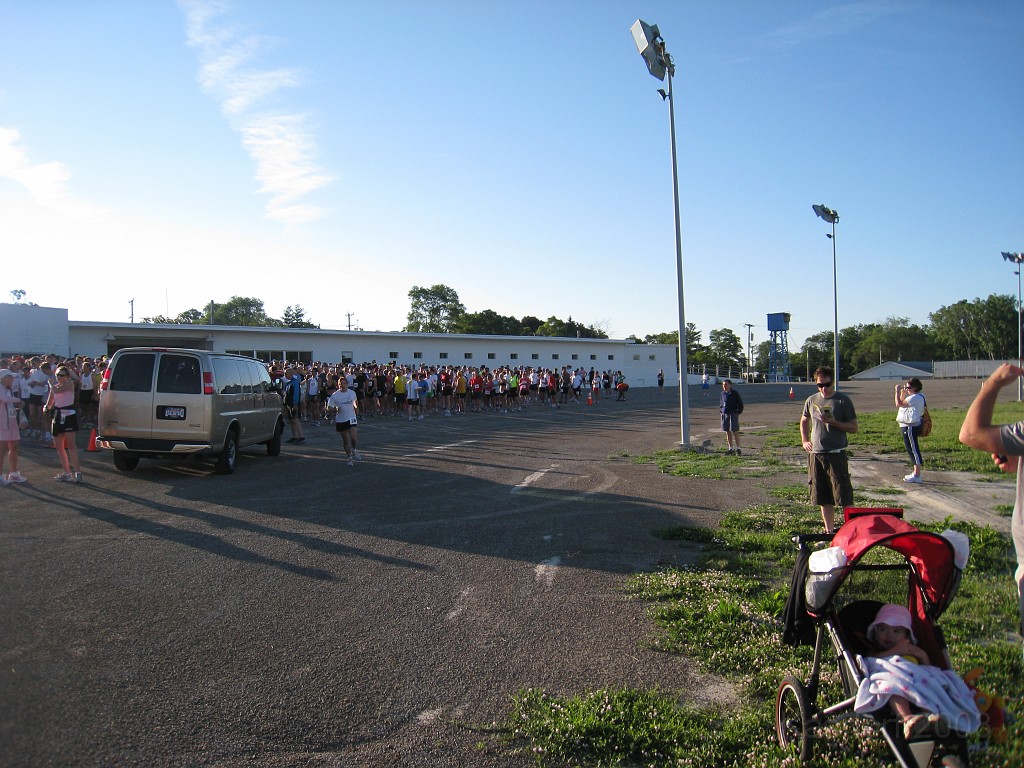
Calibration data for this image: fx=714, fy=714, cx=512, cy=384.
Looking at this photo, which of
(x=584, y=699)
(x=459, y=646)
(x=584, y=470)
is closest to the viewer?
(x=584, y=699)

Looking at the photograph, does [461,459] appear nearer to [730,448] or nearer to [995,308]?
[730,448]

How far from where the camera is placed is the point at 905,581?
12.3 ft

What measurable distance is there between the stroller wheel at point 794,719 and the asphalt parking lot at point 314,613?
608mm

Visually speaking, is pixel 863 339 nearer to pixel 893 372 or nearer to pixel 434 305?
pixel 893 372

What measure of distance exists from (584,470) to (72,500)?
8168 millimetres

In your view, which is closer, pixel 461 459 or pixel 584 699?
pixel 584 699

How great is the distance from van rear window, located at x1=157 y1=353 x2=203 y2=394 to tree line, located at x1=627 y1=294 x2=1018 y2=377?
10100 centimetres

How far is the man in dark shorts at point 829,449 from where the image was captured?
7711mm

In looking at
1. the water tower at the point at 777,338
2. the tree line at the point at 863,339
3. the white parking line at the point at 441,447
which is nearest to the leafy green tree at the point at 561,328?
the tree line at the point at 863,339

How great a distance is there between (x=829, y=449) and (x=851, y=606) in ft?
14.7

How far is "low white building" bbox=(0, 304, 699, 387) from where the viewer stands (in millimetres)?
36750

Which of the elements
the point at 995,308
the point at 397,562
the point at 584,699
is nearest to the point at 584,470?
the point at 397,562

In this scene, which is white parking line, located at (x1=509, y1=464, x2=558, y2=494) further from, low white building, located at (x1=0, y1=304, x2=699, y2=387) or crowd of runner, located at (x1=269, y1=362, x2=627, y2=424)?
low white building, located at (x1=0, y1=304, x2=699, y2=387)

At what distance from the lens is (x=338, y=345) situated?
47.9m
